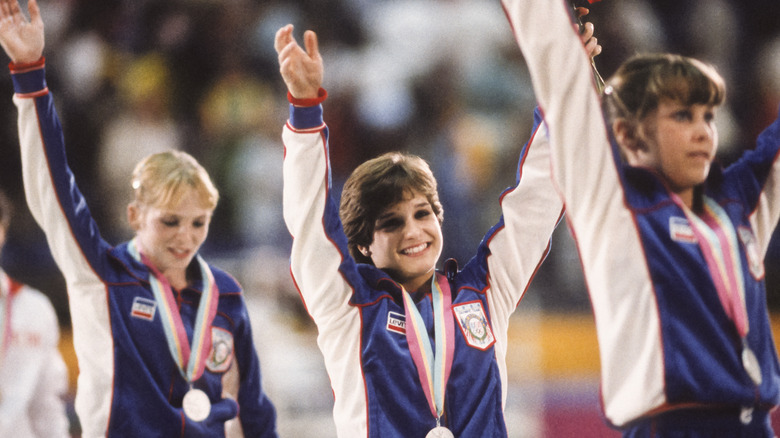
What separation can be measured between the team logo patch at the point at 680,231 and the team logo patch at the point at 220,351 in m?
2.00

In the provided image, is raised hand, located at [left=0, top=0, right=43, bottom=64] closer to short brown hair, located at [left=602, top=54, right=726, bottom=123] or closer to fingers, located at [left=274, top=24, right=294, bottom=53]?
fingers, located at [left=274, top=24, right=294, bottom=53]

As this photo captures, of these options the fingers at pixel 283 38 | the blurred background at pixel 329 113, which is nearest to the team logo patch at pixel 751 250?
the fingers at pixel 283 38

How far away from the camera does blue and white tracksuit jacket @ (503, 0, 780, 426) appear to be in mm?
2250

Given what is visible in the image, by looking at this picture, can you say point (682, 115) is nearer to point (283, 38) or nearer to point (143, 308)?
point (283, 38)

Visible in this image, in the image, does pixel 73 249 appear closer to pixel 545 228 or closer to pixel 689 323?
pixel 545 228

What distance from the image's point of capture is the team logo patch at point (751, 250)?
2.41m

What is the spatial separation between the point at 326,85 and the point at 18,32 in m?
5.95

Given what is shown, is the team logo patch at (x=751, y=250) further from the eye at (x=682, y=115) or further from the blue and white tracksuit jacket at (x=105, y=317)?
the blue and white tracksuit jacket at (x=105, y=317)

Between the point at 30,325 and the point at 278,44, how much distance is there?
2.49 meters

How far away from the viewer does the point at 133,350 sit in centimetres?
351

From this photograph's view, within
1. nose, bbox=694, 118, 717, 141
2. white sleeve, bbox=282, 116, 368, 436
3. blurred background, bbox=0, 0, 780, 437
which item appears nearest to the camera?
nose, bbox=694, 118, 717, 141

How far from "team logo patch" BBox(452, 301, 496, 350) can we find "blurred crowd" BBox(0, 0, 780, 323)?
166 inches

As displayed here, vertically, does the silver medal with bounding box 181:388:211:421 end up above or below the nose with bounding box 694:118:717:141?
below

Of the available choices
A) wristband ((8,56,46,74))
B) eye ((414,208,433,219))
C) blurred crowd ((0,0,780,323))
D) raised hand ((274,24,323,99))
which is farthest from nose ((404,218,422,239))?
blurred crowd ((0,0,780,323))
